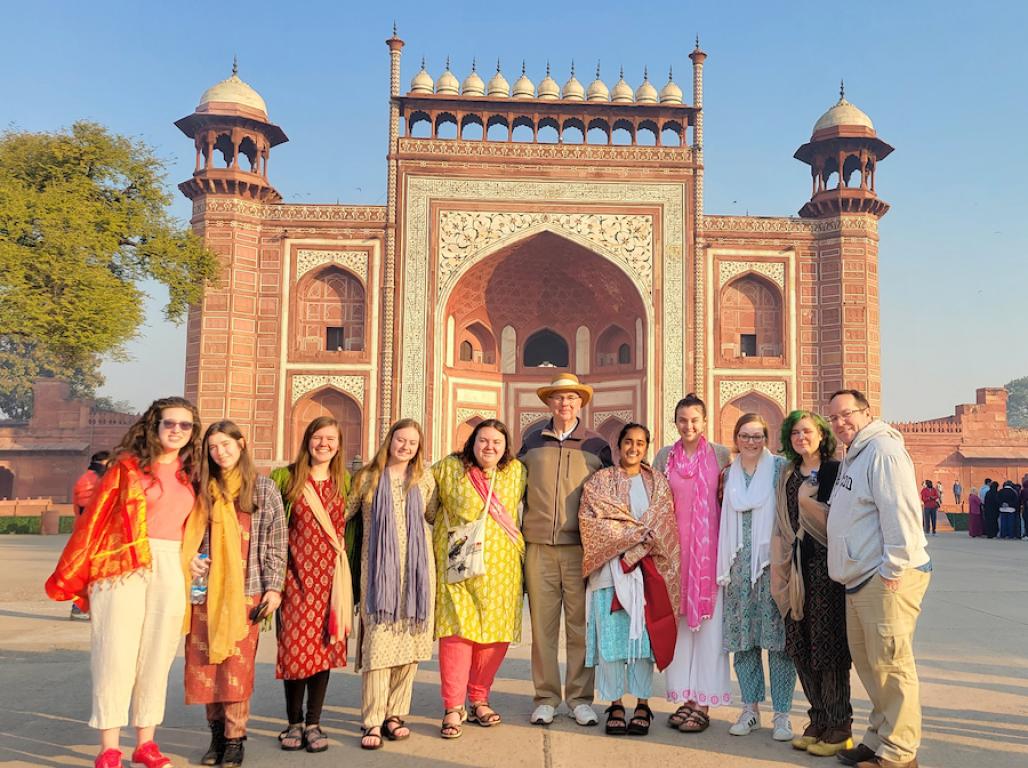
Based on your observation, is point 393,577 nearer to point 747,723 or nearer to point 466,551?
point 466,551

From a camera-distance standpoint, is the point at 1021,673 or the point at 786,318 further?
the point at 786,318

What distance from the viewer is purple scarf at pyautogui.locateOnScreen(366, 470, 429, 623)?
11.5ft

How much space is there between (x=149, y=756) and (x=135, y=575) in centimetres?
66

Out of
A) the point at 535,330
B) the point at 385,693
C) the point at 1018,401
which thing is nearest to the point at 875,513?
the point at 385,693

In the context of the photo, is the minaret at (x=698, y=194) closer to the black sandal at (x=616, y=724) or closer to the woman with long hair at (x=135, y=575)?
the black sandal at (x=616, y=724)

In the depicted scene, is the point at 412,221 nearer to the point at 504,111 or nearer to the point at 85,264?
the point at 504,111

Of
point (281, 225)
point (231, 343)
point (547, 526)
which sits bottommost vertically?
point (547, 526)

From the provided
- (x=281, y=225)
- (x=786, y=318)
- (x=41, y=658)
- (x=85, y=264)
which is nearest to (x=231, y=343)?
(x=281, y=225)

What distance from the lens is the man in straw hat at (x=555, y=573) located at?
12.2 feet

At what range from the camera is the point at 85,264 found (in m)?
11.1

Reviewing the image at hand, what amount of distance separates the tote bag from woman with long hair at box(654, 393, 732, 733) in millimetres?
894

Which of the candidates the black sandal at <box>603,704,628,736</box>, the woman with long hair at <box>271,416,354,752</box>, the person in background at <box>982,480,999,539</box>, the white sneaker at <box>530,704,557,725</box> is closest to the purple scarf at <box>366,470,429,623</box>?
the woman with long hair at <box>271,416,354,752</box>

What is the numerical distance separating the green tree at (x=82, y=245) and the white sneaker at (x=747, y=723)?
32.2ft

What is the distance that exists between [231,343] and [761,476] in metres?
15.6
